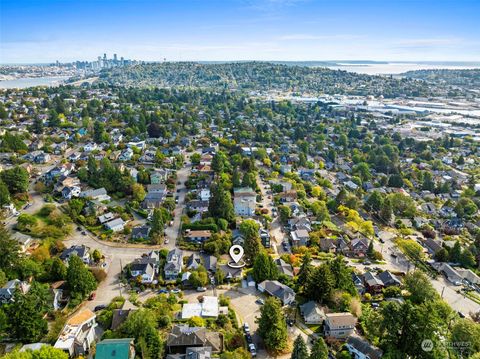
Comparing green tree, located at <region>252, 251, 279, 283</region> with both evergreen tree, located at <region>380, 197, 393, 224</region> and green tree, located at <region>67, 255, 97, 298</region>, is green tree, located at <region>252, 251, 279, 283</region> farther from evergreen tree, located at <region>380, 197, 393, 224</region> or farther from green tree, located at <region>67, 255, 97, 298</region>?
evergreen tree, located at <region>380, 197, 393, 224</region>

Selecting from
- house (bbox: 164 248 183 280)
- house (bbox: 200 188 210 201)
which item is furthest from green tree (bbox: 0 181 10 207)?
house (bbox: 200 188 210 201)

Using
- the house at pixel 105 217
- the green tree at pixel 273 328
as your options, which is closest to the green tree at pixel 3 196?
the house at pixel 105 217

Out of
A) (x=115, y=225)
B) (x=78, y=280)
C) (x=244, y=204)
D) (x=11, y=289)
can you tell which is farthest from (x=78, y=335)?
(x=244, y=204)

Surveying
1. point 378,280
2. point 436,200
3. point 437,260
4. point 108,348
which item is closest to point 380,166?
point 436,200

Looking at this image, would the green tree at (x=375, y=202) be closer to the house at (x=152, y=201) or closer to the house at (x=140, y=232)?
the house at (x=152, y=201)

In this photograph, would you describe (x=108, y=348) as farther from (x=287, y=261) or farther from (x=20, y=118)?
(x=20, y=118)

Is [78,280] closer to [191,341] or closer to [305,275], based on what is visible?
[191,341]
